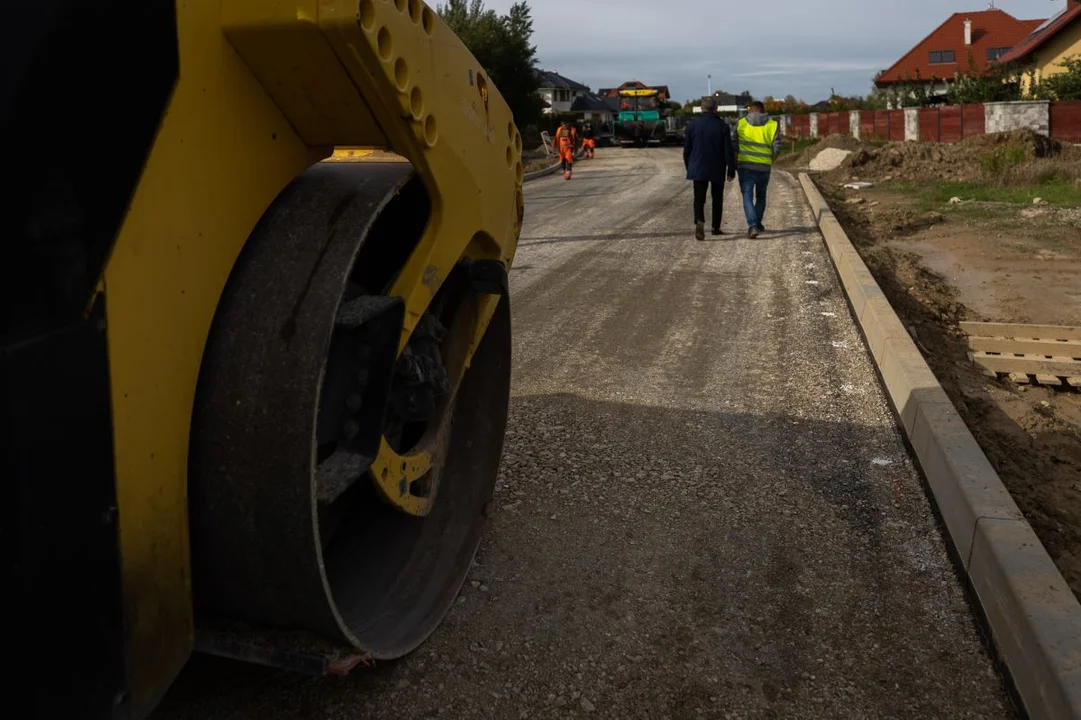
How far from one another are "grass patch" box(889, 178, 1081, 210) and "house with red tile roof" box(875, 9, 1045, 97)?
1853 inches

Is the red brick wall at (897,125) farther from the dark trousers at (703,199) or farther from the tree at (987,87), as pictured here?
the dark trousers at (703,199)

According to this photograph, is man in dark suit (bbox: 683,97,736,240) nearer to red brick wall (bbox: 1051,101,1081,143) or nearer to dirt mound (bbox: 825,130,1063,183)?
dirt mound (bbox: 825,130,1063,183)

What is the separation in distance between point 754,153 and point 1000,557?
8859 millimetres

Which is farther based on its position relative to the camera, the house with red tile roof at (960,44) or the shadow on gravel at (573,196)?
the house with red tile roof at (960,44)

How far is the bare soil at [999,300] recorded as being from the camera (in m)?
4.24

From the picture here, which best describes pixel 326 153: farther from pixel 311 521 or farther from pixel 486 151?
pixel 311 521

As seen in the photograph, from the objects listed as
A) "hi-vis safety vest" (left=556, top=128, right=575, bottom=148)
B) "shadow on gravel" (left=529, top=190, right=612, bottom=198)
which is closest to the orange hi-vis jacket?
"hi-vis safety vest" (left=556, top=128, right=575, bottom=148)

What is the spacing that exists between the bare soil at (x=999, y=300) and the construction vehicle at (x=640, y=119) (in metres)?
27.7

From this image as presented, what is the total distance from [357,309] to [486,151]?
3.03 ft

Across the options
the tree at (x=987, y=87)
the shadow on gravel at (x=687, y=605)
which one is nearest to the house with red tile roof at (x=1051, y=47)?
the tree at (x=987, y=87)

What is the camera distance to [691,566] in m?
3.40

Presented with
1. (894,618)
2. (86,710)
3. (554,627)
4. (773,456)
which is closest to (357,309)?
(86,710)

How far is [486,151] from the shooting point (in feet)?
9.38

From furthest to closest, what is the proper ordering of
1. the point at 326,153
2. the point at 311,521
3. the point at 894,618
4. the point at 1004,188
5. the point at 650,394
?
the point at 1004,188 < the point at 650,394 < the point at 894,618 < the point at 326,153 < the point at 311,521
